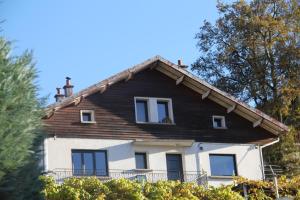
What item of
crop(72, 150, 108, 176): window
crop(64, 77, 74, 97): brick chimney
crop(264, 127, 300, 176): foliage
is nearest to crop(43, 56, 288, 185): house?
crop(72, 150, 108, 176): window

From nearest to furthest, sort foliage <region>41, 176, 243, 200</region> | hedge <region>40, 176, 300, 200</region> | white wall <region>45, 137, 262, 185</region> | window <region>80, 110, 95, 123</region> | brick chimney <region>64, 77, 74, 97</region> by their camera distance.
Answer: foliage <region>41, 176, 243, 200</region> → hedge <region>40, 176, 300, 200</region> → white wall <region>45, 137, 262, 185</region> → window <region>80, 110, 95, 123</region> → brick chimney <region>64, 77, 74, 97</region>

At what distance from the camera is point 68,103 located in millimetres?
31484

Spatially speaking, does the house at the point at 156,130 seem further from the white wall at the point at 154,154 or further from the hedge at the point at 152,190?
the hedge at the point at 152,190

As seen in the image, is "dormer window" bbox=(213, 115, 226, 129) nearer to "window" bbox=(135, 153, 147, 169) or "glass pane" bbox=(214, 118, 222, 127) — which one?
"glass pane" bbox=(214, 118, 222, 127)

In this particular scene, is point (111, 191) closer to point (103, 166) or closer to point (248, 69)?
point (103, 166)


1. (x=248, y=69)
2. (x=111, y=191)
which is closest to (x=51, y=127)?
(x=111, y=191)

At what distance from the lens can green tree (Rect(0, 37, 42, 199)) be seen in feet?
41.6

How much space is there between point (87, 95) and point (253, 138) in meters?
8.16

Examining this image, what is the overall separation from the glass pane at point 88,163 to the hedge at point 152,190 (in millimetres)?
2457

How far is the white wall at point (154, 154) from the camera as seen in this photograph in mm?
30906

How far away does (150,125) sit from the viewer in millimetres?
33469

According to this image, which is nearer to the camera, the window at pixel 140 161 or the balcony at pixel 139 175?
the balcony at pixel 139 175

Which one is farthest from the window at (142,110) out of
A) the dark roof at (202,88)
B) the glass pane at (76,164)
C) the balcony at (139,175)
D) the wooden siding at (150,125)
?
the glass pane at (76,164)

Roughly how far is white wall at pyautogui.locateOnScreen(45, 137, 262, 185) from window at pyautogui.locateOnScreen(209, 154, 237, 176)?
0.20 metres
